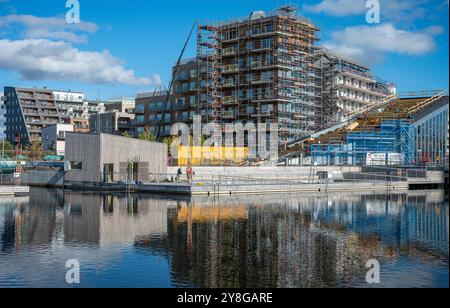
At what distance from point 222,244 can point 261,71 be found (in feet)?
200

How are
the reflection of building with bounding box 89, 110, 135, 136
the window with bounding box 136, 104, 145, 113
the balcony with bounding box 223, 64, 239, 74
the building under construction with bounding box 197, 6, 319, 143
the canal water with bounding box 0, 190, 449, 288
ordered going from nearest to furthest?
the canal water with bounding box 0, 190, 449, 288 < the building under construction with bounding box 197, 6, 319, 143 < the balcony with bounding box 223, 64, 239, 74 < the window with bounding box 136, 104, 145, 113 < the reflection of building with bounding box 89, 110, 135, 136

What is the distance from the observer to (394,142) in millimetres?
69562

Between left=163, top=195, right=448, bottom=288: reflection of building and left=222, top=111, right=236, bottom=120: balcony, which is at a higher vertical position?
left=222, top=111, right=236, bottom=120: balcony

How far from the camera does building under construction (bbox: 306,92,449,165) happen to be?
224 feet

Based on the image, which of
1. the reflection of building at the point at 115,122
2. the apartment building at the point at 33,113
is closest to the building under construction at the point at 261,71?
the reflection of building at the point at 115,122

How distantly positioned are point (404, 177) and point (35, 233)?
4228 centimetres

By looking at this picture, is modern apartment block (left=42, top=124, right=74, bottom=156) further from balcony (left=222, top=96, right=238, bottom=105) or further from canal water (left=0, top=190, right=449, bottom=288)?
canal water (left=0, top=190, right=449, bottom=288)

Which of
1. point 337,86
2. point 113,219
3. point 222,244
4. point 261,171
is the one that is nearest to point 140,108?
point 337,86

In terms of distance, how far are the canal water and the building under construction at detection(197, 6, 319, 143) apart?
43299mm

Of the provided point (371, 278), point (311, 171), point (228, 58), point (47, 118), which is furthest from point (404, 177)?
point (47, 118)

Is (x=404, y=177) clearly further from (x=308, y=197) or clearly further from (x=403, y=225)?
(x=403, y=225)

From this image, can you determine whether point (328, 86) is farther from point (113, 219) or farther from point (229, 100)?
point (113, 219)

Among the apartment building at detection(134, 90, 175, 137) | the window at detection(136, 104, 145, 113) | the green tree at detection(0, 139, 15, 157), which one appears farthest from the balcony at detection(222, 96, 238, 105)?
the green tree at detection(0, 139, 15, 157)

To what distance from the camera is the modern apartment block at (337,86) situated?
88.7 meters
